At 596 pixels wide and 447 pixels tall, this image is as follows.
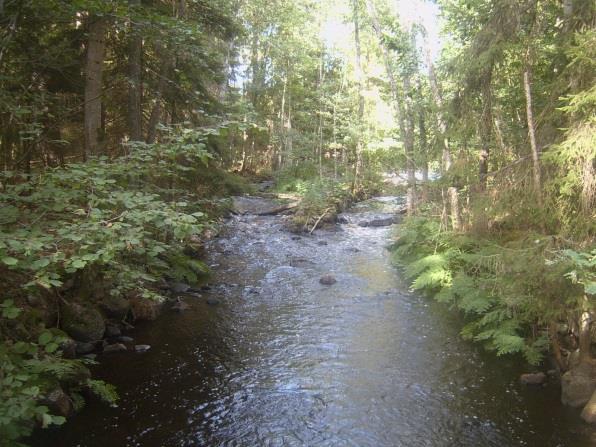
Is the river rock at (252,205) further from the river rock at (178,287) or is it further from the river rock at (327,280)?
the river rock at (178,287)

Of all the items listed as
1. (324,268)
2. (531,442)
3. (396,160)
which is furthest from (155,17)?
(396,160)

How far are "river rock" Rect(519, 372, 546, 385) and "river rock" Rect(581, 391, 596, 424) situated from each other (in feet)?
3.44

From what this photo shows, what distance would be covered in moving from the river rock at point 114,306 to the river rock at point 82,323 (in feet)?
Answer: 2.05

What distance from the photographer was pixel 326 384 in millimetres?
7488

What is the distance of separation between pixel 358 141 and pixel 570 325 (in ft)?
70.0

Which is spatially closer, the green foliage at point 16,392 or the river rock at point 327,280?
the green foliage at point 16,392

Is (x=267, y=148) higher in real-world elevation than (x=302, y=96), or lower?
lower

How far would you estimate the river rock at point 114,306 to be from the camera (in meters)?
9.34

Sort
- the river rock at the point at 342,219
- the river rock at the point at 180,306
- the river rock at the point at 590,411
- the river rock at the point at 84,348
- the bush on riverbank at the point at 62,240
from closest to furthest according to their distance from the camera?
the bush on riverbank at the point at 62,240 → the river rock at the point at 590,411 → the river rock at the point at 84,348 → the river rock at the point at 180,306 → the river rock at the point at 342,219

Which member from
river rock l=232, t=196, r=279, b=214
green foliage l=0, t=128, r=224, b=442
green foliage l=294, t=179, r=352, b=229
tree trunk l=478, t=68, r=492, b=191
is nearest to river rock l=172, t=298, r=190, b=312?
green foliage l=0, t=128, r=224, b=442

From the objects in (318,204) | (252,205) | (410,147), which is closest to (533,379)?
(410,147)

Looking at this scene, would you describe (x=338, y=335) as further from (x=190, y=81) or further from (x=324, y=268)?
(x=190, y=81)

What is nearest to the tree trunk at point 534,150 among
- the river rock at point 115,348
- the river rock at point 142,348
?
the river rock at point 142,348

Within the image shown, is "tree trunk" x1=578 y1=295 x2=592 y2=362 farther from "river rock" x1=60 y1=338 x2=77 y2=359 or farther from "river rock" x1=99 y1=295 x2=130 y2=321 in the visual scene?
"river rock" x1=99 y1=295 x2=130 y2=321
